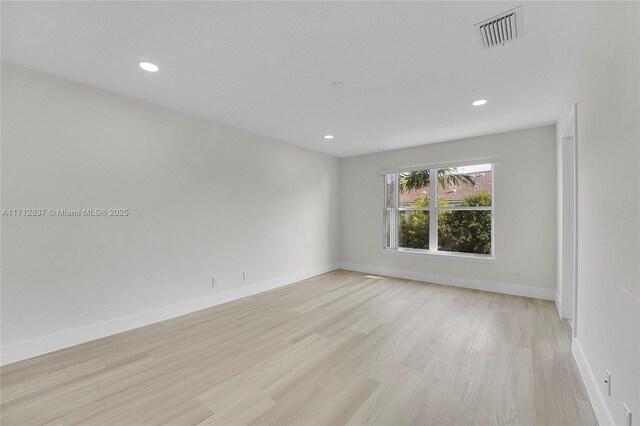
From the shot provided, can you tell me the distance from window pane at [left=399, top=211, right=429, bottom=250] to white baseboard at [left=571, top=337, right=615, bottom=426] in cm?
295

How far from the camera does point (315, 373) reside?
6.81ft

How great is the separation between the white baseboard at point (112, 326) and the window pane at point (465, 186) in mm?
3550

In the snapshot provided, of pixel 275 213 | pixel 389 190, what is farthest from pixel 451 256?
pixel 275 213

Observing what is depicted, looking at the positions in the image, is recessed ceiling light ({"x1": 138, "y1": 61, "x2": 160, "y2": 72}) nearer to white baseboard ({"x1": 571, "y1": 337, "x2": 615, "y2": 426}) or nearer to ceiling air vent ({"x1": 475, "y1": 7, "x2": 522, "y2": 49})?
ceiling air vent ({"x1": 475, "y1": 7, "x2": 522, "y2": 49})

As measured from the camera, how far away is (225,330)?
286 cm

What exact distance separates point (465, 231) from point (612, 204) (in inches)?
134

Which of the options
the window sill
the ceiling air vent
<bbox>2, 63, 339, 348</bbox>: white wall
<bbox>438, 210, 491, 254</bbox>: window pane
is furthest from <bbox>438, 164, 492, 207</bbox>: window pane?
<bbox>2, 63, 339, 348</bbox>: white wall

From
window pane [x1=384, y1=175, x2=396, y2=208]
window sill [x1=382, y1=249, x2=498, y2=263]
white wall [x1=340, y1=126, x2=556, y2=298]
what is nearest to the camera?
white wall [x1=340, y1=126, x2=556, y2=298]

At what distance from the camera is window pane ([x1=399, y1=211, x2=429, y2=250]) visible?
510 centimetres

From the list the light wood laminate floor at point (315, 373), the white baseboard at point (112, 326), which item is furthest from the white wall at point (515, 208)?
the white baseboard at point (112, 326)

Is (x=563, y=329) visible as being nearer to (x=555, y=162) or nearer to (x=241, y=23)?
(x=555, y=162)

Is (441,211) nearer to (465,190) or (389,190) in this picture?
(465,190)

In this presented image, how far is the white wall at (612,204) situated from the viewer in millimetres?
1176

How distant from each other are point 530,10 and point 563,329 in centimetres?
306
